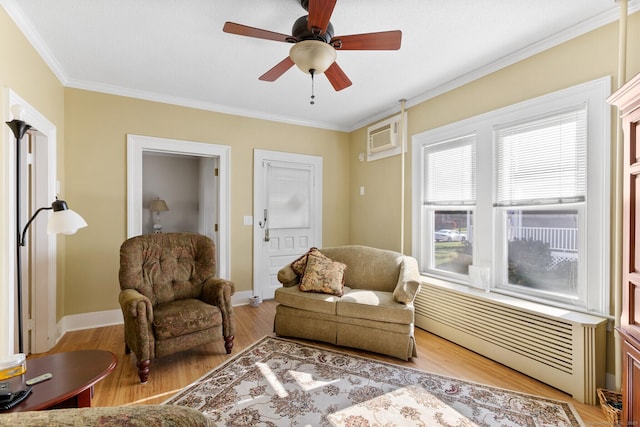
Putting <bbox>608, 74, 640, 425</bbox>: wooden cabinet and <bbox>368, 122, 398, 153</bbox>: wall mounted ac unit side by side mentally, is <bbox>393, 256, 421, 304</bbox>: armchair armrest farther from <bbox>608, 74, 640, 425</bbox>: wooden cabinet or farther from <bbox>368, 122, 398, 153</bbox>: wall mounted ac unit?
<bbox>368, 122, 398, 153</bbox>: wall mounted ac unit

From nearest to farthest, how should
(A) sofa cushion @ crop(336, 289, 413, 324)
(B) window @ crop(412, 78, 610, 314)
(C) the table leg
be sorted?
(C) the table leg, (B) window @ crop(412, 78, 610, 314), (A) sofa cushion @ crop(336, 289, 413, 324)

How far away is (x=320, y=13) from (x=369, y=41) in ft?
1.28

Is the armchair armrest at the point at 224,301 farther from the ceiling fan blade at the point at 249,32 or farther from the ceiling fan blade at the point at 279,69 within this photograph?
the ceiling fan blade at the point at 249,32

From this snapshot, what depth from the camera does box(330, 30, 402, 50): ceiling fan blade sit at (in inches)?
74.4

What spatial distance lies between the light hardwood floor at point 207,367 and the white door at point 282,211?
114cm

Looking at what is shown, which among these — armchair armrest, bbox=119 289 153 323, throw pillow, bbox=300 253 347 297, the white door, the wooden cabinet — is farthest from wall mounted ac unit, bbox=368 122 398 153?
armchair armrest, bbox=119 289 153 323

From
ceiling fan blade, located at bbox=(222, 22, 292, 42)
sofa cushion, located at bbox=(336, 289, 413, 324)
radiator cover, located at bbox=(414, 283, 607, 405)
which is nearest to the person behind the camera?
ceiling fan blade, located at bbox=(222, 22, 292, 42)

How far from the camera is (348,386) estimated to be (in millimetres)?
2271

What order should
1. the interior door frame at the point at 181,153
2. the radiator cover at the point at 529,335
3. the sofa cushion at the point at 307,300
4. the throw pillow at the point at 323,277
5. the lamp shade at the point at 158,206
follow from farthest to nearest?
the lamp shade at the point at 158,206 → the interior door frame at the point at 181,153 → the throw pillow at the point at 323,277 → the sofa cushion at the point at 307,300 → the radiator cover at the point at 529,335

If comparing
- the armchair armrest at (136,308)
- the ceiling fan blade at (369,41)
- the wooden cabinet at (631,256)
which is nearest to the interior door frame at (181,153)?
the armchair armrest at (136,308)

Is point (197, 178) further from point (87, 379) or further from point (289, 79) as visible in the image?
point (87, 379)

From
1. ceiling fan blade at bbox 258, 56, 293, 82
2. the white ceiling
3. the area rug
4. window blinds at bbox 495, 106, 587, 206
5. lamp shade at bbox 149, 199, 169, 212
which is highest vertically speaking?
the white ceiling

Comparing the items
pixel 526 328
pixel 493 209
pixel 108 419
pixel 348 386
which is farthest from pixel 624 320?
pixel 108 419

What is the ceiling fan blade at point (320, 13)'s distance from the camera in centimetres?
165
